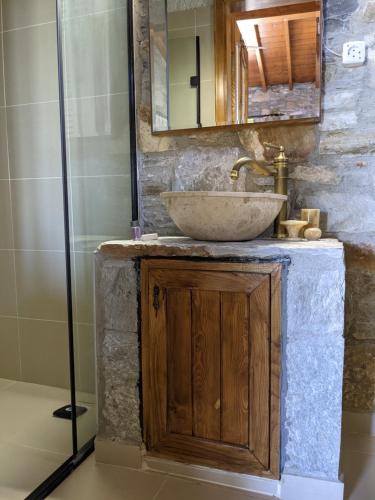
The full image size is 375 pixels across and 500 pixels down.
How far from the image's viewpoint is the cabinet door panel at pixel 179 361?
1.35m

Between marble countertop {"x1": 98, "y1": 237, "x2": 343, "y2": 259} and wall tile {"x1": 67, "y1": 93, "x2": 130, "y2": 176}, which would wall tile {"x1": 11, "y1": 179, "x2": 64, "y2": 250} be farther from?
marble countertop {"x1": 98, "y1": 237, "x2": 343, "y2": 259}

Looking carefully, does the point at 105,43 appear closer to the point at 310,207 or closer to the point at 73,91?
the point at 73,91

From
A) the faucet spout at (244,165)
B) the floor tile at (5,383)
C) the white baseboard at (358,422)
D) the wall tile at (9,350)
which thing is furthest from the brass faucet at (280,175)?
the floor tile at (5,383)

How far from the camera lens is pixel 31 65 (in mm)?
1991

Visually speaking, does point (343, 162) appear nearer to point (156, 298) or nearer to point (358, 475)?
point (156, 298)

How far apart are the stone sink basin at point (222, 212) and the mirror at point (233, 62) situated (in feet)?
1.71

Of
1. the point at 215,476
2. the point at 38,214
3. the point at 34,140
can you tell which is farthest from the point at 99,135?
the point at 215,476

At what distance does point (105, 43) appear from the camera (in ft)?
5.58

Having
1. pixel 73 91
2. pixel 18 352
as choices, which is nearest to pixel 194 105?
pixel 73 91

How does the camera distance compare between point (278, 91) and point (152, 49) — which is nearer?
point (278, 91)

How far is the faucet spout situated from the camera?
1427 mm

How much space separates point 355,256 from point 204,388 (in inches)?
33.7

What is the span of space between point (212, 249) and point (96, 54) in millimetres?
986

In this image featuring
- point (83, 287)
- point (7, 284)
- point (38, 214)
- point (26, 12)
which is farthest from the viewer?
point (7, 284)
